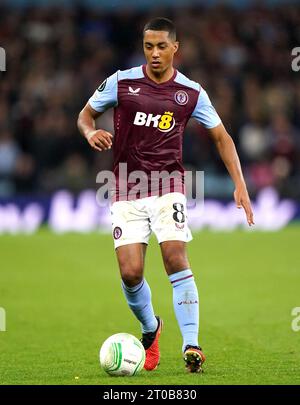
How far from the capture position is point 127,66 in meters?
23.2

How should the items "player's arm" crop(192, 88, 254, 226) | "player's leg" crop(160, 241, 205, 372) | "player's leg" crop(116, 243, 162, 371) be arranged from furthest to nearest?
"player's arm" crop(192, 88, 254, 226) → "player's leg" crop(116, 243, 162, 371) → "player's leg" crop(160, 241, 205, 372)

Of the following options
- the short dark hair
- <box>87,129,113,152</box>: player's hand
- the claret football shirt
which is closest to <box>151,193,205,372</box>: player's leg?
the claret football shirt

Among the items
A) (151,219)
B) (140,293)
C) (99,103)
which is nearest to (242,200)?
(151,219)

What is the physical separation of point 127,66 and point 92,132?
15.5 meters

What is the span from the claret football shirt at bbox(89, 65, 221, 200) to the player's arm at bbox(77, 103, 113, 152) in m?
0.07

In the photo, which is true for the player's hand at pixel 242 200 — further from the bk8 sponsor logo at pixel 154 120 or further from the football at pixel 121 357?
the football at pixel 121 357

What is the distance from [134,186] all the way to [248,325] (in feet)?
9.45

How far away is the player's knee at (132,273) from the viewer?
26.0ft

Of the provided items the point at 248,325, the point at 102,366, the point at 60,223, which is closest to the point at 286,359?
the point at 102,366

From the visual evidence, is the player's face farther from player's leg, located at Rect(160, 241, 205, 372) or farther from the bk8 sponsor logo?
player's leg, located at Rect(160, 241, 205, 372)

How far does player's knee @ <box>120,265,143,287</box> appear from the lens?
7.93m

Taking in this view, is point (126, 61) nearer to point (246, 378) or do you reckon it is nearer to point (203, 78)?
point (203, 78)

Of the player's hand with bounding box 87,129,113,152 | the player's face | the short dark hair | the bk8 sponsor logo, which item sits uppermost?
the short dark hair

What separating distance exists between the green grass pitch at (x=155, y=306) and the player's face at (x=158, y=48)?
2.22 m
